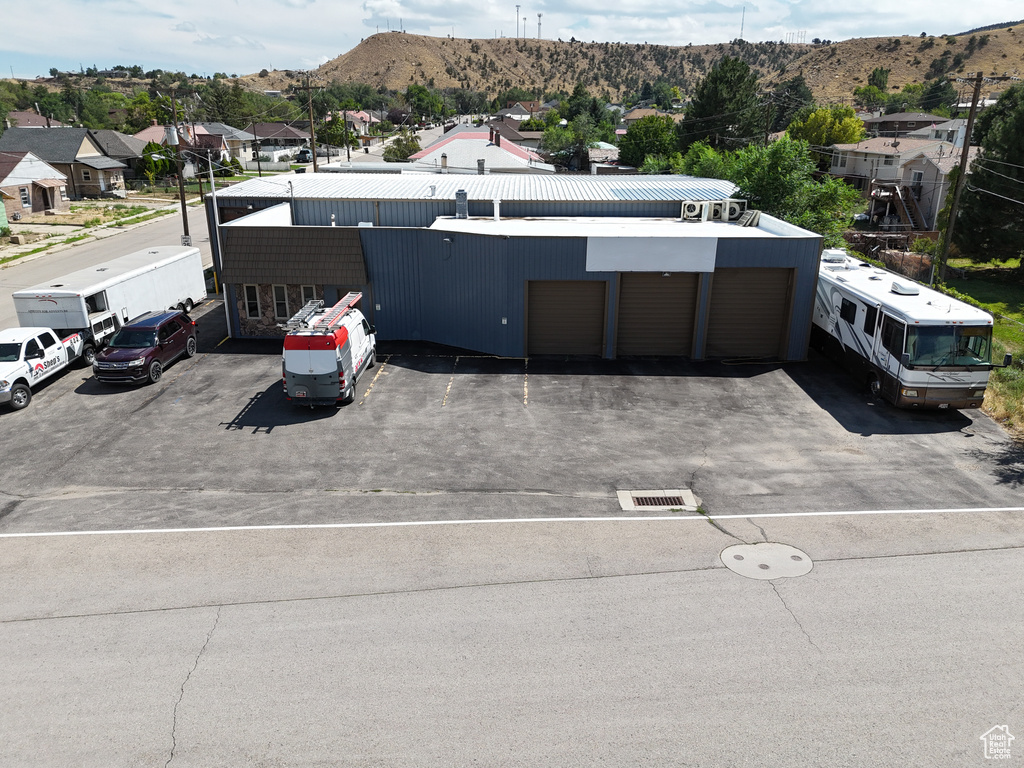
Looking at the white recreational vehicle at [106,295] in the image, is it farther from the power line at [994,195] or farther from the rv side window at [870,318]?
the power line at [994,195]

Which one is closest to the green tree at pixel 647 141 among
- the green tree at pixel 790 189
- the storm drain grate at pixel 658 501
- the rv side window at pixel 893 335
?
the green tree at pixel 790 189

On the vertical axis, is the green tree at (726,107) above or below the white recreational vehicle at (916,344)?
above

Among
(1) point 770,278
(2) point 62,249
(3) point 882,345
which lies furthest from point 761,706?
(2) point 62,249

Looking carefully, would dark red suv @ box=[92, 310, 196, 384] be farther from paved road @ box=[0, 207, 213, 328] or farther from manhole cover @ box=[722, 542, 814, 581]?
manhole cover @ box=[722, 542, 814, 581]

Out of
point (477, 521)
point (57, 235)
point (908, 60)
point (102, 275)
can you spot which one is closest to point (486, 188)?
point (102, 275)

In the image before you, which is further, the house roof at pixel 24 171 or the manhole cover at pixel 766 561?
the house roof at pixel 24 171

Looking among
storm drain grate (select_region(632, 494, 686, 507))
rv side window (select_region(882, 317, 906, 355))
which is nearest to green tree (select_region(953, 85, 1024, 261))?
rv side window (select_region(882, 317, 906, 355))

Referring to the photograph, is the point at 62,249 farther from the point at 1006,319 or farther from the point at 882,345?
the point at 1006,319
